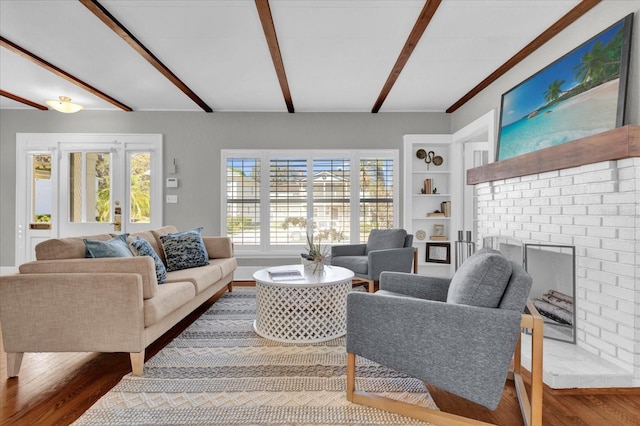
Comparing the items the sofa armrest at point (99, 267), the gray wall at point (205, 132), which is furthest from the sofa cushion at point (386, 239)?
the sofa armrest at point (99, 267)

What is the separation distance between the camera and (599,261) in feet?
7.16

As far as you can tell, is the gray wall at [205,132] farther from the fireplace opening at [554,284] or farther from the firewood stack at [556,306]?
the firewood stack at [556,306]

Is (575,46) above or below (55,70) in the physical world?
below

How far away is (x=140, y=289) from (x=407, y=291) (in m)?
1.65

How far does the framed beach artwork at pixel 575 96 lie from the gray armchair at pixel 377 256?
1.52m

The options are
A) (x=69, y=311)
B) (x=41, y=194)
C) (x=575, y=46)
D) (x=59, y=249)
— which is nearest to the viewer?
(x=69, y=311)

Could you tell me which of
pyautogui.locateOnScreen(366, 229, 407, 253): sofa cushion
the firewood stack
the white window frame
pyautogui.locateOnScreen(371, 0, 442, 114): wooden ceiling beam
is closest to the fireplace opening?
the firewood stack

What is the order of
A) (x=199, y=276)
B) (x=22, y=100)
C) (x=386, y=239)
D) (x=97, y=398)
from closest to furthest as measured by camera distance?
(x=97, y=398) → (x=199, y=276) → (x=386, y=239) → (x=22, y=100)

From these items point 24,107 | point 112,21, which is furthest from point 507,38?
point 24,107

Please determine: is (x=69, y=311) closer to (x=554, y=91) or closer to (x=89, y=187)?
(x=89, y=187)

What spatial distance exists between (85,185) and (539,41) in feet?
18.8

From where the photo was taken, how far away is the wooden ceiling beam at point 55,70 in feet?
9.76

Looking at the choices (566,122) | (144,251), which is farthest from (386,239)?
(144,251)

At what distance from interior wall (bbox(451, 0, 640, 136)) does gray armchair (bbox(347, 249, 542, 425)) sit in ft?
4.96
